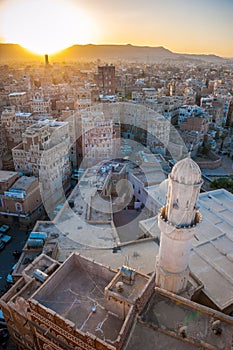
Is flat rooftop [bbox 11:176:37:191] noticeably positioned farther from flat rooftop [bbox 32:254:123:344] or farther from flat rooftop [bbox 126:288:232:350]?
flat rooftop [bbox 126:288:232:350]

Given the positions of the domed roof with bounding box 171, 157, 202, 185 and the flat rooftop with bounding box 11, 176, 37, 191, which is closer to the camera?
the domed roof with bounding box 171, 157, 202, 185

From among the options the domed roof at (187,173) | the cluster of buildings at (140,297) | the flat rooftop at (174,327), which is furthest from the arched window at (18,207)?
the domed roof at (187,173)

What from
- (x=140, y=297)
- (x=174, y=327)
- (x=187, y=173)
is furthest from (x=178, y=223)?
(x=174, y=327)

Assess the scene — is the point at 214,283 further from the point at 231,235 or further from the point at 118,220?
the point at 118,220

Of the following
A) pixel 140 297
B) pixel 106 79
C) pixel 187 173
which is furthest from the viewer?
pixel 106 79

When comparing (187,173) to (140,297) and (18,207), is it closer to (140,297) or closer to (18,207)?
(140,297)

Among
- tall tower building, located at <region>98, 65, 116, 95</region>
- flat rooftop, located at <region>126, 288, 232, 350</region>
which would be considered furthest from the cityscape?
tall tower building, located at <region>98, 65, 116, 95</region>

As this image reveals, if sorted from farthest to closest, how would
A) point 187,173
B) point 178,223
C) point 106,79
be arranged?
point 106,79
point 178,223
point 187,173
